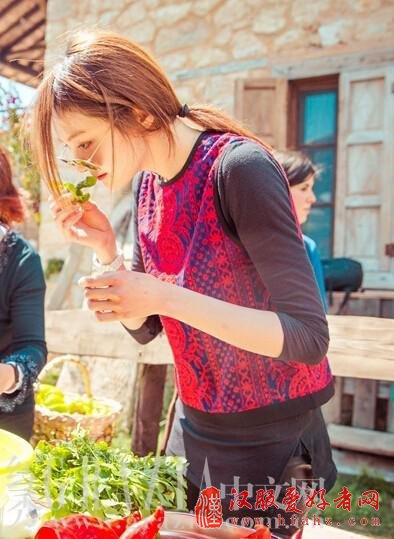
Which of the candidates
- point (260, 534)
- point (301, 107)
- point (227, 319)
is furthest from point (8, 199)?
point (301, 107)

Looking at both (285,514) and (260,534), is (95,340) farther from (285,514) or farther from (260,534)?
(260,534)

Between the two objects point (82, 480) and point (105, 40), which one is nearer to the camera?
point (82, 480)

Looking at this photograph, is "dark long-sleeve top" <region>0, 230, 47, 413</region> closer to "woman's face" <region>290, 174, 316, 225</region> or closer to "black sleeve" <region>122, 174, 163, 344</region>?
"black sleeve" <region>122, 174, 163, 344</region>

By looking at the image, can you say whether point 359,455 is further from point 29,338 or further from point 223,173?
point 223,173

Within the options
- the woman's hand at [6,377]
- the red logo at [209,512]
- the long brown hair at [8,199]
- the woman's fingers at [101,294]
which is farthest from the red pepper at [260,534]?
the long brown hair at [8,199]

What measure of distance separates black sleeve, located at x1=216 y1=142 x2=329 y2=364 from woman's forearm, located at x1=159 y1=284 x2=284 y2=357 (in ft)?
0.07

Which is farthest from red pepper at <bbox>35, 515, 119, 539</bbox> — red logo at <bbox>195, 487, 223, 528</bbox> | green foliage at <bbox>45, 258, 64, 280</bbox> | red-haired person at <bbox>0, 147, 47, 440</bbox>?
green foliage at <bbox>45, 258, 64, 280</bbox>

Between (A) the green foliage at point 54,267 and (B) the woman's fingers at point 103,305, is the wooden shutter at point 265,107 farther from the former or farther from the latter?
(B) the woman's fingers at point 103,305

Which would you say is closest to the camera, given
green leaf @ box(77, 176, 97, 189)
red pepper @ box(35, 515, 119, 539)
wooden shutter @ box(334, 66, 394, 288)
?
red pepper @ box(35, 515, 119, 539)

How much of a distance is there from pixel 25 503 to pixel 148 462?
20 centimetres

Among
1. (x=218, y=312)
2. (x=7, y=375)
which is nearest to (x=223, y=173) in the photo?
(x=218, y=312)

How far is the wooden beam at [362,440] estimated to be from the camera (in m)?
4.25

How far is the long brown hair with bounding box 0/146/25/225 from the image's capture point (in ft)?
7.15

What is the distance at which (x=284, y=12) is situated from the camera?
5043 millimetres
